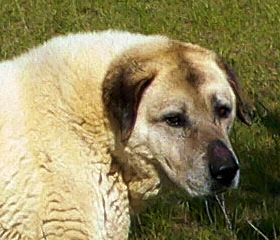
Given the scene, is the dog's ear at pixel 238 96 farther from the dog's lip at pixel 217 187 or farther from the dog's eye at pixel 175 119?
the dog's lip at pixel 217 187

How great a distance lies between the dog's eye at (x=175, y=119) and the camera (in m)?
5.45

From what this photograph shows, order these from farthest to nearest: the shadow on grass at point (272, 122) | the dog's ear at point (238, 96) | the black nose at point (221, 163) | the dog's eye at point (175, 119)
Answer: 1. the shadow on grass at point (272, 122)
2. the dog's ear at point (238, 96)
3. the dog's eye at point (175, 119)
4. the black nose at point (221, 163)

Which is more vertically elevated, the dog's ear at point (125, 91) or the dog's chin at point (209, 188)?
the dog's ear at point (125, 91)

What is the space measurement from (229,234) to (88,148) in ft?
4.75

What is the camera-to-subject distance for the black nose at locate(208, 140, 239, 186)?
5.30m

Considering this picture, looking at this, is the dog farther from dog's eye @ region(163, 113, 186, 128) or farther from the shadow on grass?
the shadow on grass

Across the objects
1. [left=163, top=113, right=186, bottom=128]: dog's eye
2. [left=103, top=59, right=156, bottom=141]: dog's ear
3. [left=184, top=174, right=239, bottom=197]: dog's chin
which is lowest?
[left=184, top=174, right=239, bottom=197]: dog's chin

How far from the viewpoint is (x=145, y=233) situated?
6.61 metres

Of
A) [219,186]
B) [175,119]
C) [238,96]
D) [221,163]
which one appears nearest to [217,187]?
[219,186]

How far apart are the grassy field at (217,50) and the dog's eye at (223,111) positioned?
2.90 feet

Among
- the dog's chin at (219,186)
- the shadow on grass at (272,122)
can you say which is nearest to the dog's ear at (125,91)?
the dog's chin at (219,186)

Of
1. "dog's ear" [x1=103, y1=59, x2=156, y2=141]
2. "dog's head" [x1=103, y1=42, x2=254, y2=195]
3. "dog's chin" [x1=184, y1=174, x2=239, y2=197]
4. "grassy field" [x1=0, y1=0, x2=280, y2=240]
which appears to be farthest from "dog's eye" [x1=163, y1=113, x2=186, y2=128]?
"grassy field" [x1=0, y1=0, x2=280, y2=240]

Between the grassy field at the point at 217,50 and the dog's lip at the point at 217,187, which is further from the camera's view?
the grassy field at the point at 217,50

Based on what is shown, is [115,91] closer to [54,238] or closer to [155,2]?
[54,238]
